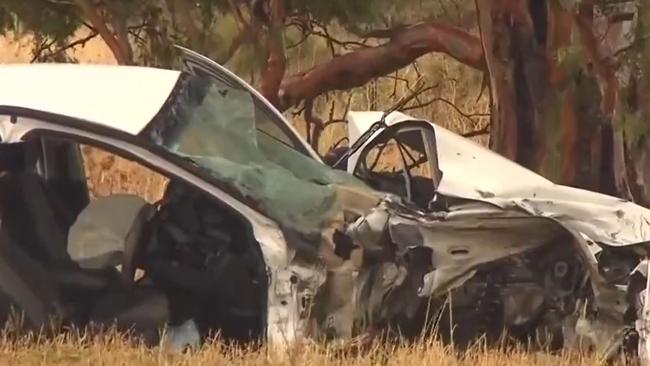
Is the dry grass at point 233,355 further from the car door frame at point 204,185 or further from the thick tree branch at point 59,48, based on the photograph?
the thick tree branch at point 59,48

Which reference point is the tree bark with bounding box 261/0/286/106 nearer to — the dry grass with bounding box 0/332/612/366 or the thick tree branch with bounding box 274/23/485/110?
the thick tree branch with bounding box 274/23/485/110

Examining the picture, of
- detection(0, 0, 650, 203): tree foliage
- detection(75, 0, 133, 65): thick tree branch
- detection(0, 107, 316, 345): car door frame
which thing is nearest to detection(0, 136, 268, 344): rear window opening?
detection(0, 107, 316, 345): car door frame

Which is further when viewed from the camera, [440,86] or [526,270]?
[440,86]

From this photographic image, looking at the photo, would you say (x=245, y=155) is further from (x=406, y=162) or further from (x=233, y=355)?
(x=406, y=162)

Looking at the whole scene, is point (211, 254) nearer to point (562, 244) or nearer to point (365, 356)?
point (365, 356)

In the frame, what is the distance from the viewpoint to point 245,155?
Result: 5.86 meters

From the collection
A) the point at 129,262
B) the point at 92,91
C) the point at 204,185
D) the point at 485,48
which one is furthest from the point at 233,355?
the point at 485,48

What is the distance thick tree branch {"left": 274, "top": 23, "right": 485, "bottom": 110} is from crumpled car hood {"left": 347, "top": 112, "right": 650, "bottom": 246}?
498cm

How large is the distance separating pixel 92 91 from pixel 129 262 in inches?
34.1

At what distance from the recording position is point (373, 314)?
18.4 feet

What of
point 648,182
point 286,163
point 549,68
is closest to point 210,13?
point 549,68

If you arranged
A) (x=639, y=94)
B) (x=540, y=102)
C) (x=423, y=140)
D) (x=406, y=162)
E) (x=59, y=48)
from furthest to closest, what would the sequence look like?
(x=59, y=48)
(x=540, y=102)
(x=639, y=94)
(x=406, y=162)
(x=423, y=140)

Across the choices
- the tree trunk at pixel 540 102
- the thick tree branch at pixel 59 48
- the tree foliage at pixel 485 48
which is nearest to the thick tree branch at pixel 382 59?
the tree foliage at pixel 485 48

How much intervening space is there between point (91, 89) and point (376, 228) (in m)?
1.47
